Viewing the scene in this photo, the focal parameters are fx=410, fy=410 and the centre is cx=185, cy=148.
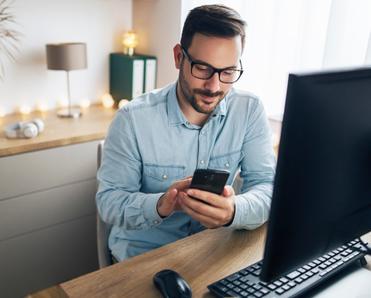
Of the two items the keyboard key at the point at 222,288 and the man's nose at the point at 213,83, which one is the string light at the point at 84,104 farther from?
the keyboard key at the point at 222,288

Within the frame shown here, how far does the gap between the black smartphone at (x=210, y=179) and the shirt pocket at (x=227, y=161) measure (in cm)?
39

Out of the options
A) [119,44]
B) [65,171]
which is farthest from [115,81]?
[65,171]

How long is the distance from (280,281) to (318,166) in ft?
1.10

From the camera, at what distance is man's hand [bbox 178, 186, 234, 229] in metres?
0.95

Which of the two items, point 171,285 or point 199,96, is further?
point 199,96

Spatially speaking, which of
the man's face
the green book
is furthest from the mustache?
the green book

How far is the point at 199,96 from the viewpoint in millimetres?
1256

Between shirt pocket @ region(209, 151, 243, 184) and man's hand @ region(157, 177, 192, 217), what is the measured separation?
33 centimetres

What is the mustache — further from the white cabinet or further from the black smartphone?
the white cabinet

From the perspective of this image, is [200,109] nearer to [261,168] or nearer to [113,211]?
[261,168]

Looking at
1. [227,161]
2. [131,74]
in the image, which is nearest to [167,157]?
[227,161]

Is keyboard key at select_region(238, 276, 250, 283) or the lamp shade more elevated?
the lamp shade

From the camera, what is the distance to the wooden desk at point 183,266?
848 mm

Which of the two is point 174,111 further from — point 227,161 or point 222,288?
point 222,288
